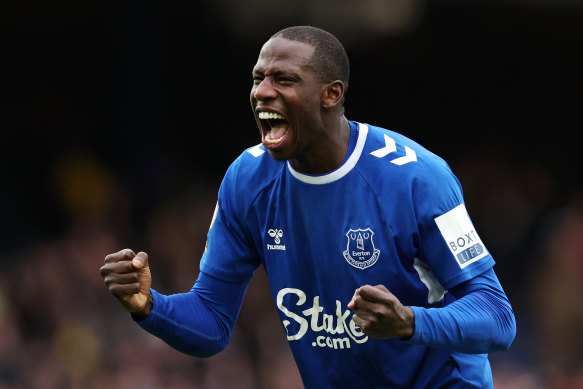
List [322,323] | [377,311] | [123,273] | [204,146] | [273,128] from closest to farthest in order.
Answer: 1. [377,311]
2. [123,273]
3. [273,128]
4. [322,323]
5. [204,146]

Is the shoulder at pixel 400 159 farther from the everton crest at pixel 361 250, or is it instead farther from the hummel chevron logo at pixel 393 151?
the everton crest at pixel 361 250

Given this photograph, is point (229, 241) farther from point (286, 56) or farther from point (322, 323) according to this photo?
point (286, 56)

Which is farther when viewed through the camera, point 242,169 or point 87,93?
point 87,93

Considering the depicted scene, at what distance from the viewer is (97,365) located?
876 centimetres

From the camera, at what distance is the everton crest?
387cm

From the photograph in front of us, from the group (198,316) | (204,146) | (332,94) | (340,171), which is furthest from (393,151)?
(204,146)

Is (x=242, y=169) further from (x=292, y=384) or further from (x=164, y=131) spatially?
(x=164, y=131)

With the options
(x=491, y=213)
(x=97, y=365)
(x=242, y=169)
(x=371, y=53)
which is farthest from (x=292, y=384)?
(x=242, y=169)

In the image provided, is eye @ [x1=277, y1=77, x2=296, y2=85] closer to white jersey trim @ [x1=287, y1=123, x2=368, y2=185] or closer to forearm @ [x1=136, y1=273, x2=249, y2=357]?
white jersey trim @ [x1=287, y1=123, x2=368, y2=185]

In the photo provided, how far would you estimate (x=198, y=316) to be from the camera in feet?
13.7

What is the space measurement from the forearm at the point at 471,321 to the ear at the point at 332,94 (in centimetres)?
94

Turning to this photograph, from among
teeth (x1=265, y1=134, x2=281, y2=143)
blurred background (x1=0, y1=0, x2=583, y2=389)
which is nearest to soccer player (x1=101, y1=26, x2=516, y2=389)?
teeth (x1=265, y1=134, x2=281, y2=143)

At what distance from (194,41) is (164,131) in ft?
3.36

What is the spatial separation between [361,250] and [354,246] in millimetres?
37
